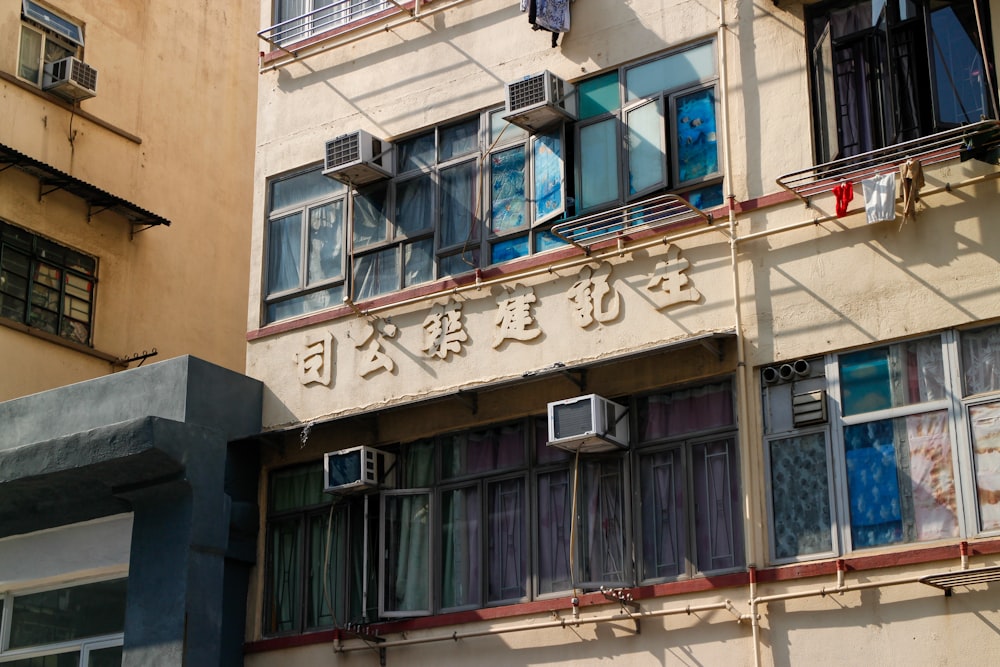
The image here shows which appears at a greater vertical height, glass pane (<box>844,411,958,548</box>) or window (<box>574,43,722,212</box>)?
window (<box>574,43,722,212</box>)

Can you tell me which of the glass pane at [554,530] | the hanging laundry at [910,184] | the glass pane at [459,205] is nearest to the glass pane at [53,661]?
the glass pane at [554,530]

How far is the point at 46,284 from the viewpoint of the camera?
1788cm

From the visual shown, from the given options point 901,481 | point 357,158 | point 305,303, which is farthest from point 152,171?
point 901,481

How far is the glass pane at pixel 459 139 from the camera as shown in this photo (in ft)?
46.0

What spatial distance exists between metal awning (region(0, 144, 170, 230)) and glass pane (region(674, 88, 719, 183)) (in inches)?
342

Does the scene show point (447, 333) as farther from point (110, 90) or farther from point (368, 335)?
point (110, 90)

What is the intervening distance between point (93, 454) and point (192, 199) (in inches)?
305

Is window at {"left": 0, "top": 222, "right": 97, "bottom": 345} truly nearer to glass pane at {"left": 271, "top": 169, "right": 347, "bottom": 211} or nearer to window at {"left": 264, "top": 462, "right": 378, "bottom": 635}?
glass pane at {"left": 271, "top": 169, "right": 347, "bottom": 211}

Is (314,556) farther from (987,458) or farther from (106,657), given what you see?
(987,458)

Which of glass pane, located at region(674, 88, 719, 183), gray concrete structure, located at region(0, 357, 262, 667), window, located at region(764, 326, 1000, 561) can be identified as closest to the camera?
window, located at region(764, 326, 1000, 561)

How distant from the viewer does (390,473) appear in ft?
44.3

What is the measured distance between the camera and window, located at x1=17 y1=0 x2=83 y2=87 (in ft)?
61.4

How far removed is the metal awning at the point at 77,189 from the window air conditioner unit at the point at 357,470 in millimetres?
6576

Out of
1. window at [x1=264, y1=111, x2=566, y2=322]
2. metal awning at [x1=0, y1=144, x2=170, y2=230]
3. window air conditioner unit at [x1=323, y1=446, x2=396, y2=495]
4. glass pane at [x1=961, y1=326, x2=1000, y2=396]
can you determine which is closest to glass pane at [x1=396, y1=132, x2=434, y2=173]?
window at [x1=264, y1=111, x2=566, y2=322]
